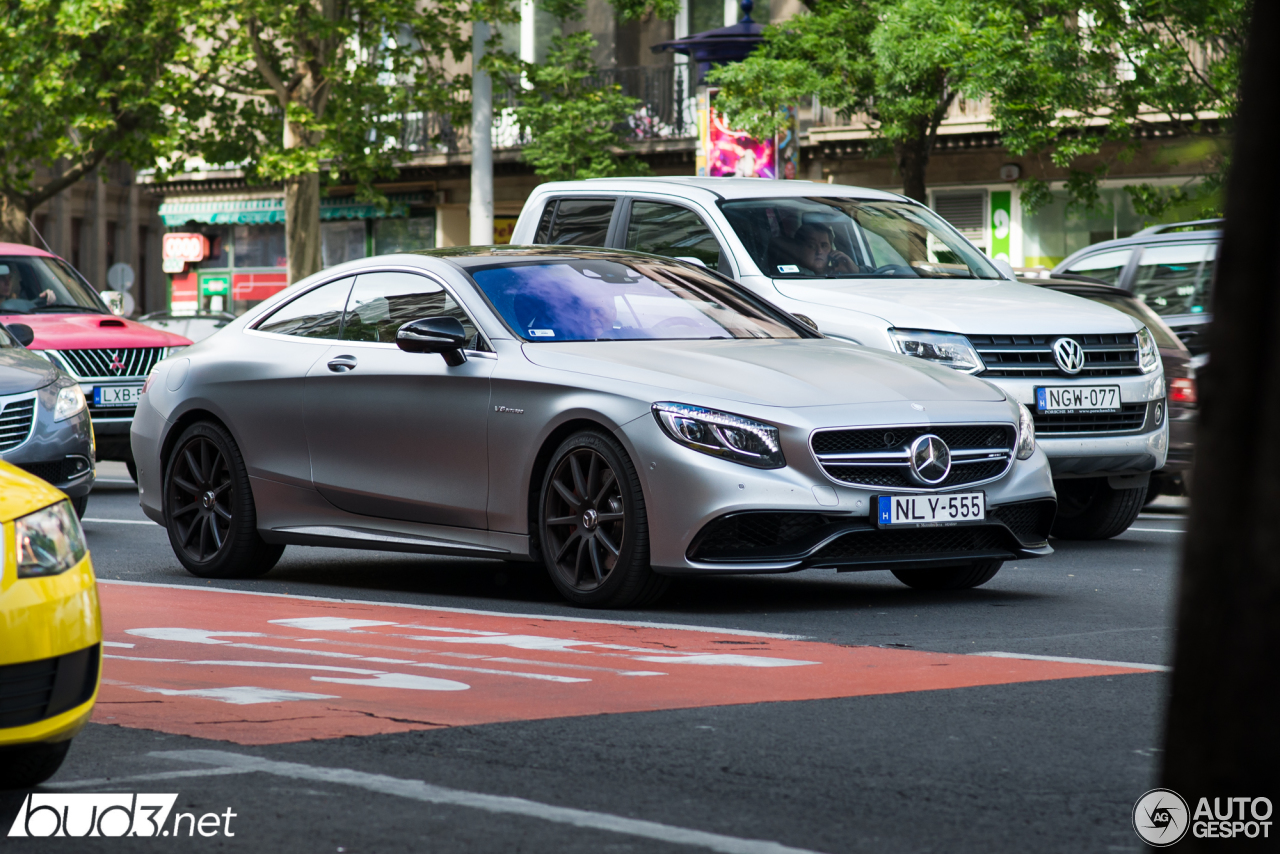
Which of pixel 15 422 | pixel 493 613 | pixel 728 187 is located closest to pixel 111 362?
pixel 15 422

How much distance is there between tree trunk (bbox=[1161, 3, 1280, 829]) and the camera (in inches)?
103

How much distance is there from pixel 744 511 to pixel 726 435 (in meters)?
0.31

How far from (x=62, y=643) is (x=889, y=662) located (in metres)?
3.12

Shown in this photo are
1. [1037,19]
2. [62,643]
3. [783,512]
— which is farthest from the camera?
[1037,19]

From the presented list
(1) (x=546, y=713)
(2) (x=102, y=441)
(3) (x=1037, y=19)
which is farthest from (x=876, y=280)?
(3) (x=1037, y=19)

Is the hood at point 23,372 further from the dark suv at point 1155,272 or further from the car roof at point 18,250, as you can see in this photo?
the dark suv at point 1155,272

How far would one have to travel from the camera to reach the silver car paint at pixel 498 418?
778 centimetres

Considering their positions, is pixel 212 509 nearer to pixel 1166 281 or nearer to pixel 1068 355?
pixel 1068 355

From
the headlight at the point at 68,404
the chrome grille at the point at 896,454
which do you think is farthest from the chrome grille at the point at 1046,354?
the headlight at the point at 68,404

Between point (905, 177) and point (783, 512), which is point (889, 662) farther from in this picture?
point (905, 177)

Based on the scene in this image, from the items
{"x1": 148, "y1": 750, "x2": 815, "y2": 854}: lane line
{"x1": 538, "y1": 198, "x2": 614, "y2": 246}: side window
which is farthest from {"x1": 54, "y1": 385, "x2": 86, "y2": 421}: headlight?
{"x1": 148, "y1": 750, "x2": 815, "y2": 854}: lane line

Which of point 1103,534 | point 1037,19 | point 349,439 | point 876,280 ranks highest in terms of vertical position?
point 1037,19

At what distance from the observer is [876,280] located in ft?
36.7

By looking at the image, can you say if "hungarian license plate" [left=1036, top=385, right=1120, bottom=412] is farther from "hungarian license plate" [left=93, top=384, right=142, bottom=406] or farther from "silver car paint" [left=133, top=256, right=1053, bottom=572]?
"hungarian license plate" [left=93, top=384, right=142, bottom=406]
